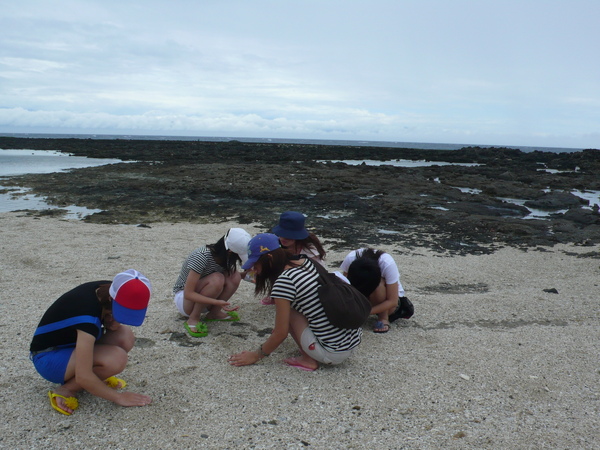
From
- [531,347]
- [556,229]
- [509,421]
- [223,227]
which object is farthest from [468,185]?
[509,421]

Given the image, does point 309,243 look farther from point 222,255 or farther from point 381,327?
point 381,327

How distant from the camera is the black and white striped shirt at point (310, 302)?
3.35 m

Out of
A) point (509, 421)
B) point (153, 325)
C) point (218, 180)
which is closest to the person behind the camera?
point (509, 421)

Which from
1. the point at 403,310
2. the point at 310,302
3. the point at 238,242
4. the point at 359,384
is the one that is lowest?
the point at 359,384

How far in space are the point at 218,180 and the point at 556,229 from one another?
12090mm

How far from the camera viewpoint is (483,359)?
3.92 meters

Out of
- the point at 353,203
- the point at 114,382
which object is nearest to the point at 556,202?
the point at 353,203

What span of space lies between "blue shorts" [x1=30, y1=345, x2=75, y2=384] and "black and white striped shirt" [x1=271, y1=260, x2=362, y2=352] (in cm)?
133

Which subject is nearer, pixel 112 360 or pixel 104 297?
pixel 104 297

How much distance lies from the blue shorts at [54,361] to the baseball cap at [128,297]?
17.7 inches

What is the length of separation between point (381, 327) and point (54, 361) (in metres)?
2.72

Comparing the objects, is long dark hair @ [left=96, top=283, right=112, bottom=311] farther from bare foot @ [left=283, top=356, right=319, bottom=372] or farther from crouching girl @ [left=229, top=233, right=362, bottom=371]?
bare foot @ [left=283, top=356, right=319, bottom=372]

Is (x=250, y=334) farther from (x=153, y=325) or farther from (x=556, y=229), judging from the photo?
(x=556, y=229)

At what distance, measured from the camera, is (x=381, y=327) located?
4.48 m
